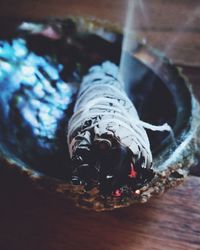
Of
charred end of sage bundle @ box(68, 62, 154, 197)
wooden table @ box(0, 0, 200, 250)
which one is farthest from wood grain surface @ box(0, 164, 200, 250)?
charred end of sage bundle @ box(68, 62, 154, 197)

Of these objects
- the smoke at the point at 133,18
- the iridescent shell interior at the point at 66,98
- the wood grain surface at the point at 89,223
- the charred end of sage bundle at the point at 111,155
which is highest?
the smoke at the point at 133,18

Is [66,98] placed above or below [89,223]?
above

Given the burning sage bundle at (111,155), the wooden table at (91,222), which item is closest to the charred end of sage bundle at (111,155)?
the burning sage bundle at (111,155)

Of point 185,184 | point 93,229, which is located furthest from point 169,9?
point 93,229

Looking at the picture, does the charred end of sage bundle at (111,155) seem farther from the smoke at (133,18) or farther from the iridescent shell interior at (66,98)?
the smoke at (133,18)

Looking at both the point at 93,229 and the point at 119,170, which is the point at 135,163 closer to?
the point at 119,170

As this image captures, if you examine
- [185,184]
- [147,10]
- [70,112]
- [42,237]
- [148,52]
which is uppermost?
[147,10]

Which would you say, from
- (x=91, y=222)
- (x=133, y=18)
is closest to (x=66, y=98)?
(x=91, y=222)

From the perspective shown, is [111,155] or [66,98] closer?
[111,155]

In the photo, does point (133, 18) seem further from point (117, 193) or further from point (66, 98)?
point (117, 193)
